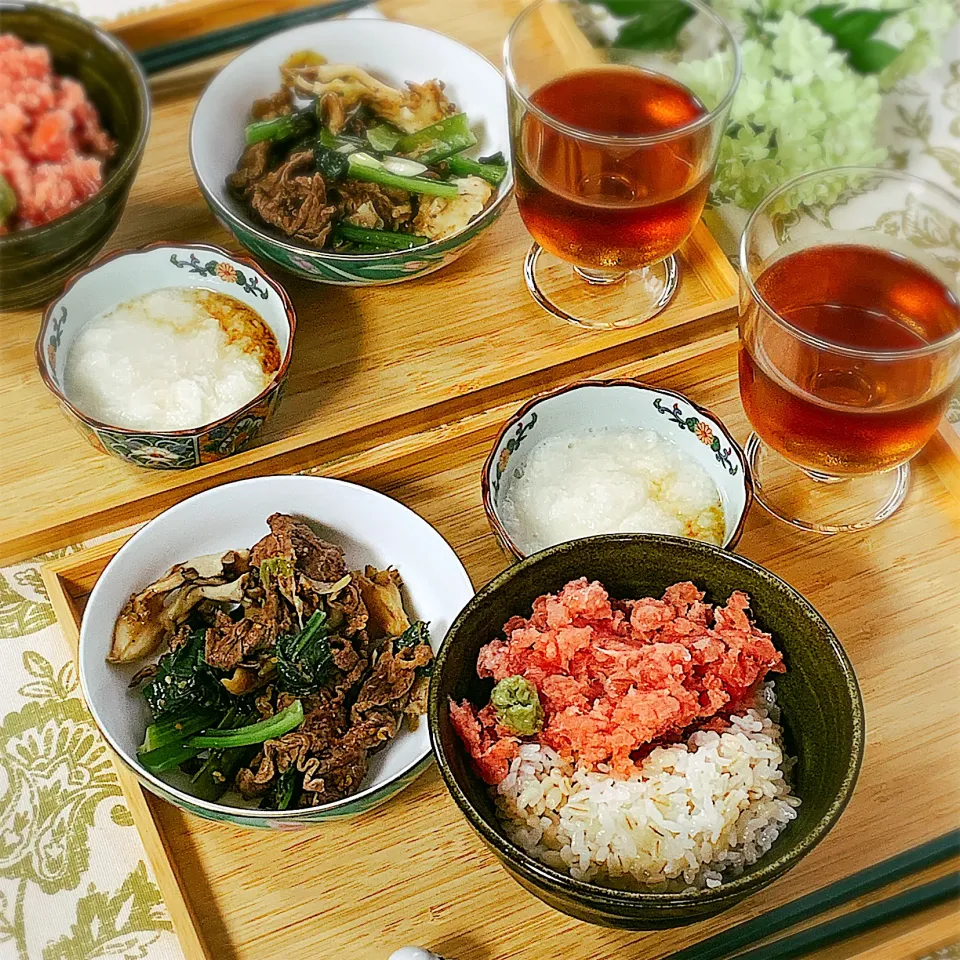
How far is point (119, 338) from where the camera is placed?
169 cm

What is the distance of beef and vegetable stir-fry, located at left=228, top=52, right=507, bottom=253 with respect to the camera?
1.80 meters

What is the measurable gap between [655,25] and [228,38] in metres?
0.80

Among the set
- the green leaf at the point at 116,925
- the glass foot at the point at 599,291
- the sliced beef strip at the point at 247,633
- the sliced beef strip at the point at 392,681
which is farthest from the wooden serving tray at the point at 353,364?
the green leaf at the point at 116,925

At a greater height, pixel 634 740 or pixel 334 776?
pixel 634 740

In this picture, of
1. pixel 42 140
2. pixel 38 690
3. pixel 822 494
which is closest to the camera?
pixel 38 690

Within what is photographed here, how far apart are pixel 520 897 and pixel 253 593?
1.57 feet

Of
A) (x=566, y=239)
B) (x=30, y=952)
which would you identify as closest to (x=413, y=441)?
(x=566, y=239)

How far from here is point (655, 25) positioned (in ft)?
6.07

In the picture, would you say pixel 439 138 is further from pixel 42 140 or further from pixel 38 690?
pixel 38 690

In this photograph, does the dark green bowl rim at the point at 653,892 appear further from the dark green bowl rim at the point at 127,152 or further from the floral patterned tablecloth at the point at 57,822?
the dark green bowl rim at the point at 127,152

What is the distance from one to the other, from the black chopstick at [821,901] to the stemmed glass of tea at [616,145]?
857mm

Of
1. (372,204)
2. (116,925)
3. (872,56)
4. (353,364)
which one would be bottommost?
(116,925)

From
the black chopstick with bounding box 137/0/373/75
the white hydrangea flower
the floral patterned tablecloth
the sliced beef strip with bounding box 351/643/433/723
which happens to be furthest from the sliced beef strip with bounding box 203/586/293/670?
the black chopstick with bounding box 137/0/373/75

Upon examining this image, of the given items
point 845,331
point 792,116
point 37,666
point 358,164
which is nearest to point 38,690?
point 37,666
